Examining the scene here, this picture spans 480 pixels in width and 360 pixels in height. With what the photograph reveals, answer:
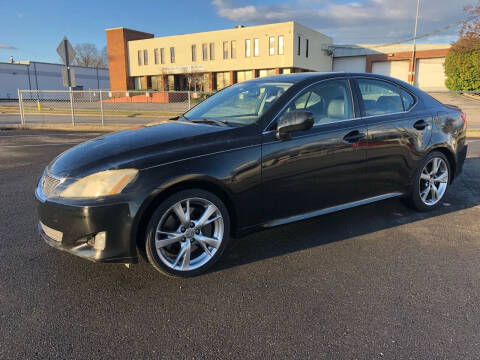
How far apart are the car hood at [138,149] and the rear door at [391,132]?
5.59 ft

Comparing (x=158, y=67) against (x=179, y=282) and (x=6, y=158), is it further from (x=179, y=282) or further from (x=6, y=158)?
(x=179, y=282)

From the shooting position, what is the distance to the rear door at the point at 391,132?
4164mm

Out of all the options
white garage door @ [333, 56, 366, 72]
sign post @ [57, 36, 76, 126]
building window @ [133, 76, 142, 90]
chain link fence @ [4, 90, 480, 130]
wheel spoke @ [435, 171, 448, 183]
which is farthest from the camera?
building window @ [133, 76, 142, 90]

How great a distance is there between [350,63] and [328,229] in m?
56.4

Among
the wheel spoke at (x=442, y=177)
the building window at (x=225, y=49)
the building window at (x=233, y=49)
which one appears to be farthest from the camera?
the building window at (x=225, y=49)

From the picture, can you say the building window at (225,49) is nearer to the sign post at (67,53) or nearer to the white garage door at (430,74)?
the white garage door at (430,74)

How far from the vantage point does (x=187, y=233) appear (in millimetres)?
3172

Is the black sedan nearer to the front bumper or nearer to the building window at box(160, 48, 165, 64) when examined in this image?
the front bumper

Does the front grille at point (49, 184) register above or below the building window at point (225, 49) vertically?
below

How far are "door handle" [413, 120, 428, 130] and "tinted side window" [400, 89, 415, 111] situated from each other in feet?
0.66

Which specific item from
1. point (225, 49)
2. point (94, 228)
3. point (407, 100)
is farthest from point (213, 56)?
point (94, 228)

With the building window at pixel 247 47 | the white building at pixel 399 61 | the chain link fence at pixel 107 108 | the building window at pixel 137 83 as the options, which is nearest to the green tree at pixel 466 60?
the chain link fence at pixel 107 108

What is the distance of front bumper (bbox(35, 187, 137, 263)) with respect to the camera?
2.84 meters

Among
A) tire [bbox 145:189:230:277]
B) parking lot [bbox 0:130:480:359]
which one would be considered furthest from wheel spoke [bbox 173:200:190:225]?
parking lot [bbox 0:130:480:359]
